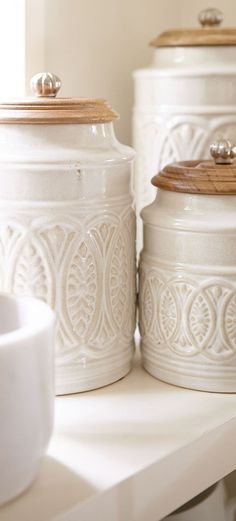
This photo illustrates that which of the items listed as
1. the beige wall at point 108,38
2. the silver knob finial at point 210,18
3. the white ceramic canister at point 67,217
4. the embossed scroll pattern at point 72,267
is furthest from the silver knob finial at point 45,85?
the silver knob finial at point 210,18

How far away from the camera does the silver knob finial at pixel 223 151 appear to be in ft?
2.24

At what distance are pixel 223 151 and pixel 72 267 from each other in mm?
158

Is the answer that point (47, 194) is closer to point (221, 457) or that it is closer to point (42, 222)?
point (42, 222)

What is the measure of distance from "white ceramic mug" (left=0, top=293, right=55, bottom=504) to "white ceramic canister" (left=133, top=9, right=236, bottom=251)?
1.36ft

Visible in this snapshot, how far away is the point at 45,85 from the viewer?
2.19ft

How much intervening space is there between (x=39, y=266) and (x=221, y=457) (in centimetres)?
20

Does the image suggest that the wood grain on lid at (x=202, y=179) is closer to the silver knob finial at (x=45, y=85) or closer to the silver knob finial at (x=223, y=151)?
the silver knob finial at (x=223, y=151)

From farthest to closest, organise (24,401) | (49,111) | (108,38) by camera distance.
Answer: (108,38), (49,111), (24,401)

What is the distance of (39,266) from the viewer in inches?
25.5

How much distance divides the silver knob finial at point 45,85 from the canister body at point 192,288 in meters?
0.12

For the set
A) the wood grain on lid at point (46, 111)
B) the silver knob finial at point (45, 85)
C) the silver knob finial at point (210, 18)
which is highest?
the silver knob finial at point (210, 18)

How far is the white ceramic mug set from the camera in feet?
1.55

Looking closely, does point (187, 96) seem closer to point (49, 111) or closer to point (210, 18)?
point (210, 18)

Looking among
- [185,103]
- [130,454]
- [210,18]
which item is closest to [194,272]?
[130,454]
